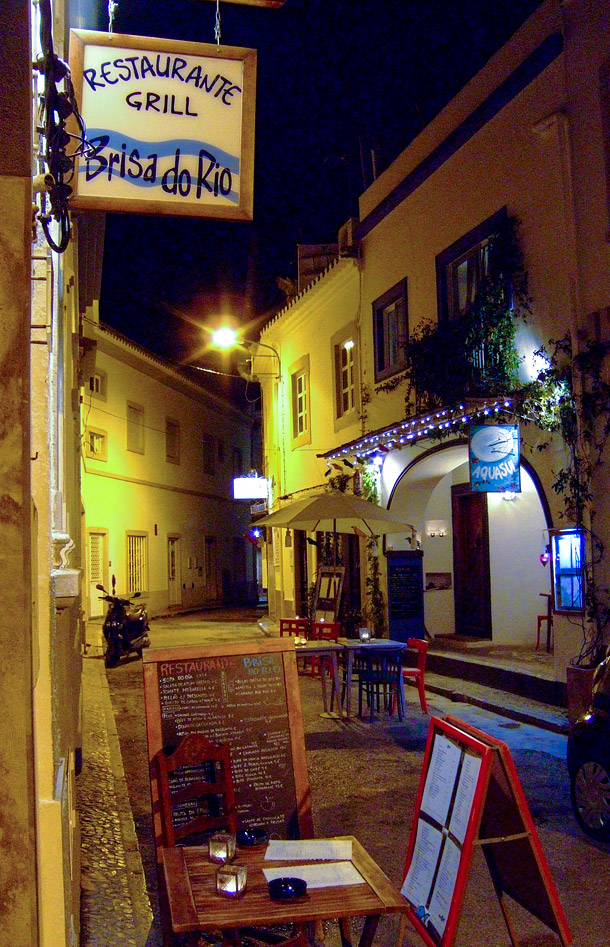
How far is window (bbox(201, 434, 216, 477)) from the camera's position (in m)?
34.8

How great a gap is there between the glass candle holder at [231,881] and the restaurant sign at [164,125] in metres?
3.18

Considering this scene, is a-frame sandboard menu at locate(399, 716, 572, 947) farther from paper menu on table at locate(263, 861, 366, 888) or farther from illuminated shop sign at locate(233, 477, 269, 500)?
illuminated shop sign at locate(233, 477, 269, 500)

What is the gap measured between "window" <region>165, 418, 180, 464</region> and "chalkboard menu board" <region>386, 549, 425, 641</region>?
17.4 meters

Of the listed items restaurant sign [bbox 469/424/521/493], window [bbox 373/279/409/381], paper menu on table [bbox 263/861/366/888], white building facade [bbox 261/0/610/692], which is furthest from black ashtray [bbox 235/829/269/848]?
window [bbox 373/279/409/381]

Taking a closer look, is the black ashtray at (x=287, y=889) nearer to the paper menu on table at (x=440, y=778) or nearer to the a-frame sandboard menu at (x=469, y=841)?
the a-frame sandboard menu at (x=469, y=841)

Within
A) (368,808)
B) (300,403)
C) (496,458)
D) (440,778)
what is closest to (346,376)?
(300,403)

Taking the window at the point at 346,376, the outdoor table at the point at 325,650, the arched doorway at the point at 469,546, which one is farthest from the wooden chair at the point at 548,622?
the window at the point at 346,376

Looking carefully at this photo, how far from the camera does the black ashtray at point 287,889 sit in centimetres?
291

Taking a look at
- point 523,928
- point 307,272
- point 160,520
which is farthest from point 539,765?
point 160,520

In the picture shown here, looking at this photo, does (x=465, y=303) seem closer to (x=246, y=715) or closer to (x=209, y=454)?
(x=246, y=715)

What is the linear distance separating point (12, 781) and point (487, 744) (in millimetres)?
1853

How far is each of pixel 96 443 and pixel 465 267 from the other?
1499cm

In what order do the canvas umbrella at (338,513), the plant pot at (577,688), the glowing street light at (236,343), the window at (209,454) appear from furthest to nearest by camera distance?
the window at (209,454) → the glowing street light at (236,343) → the canvas umbrella at (338,513) → the plant pot at (577,688)

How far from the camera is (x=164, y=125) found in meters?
4.54
